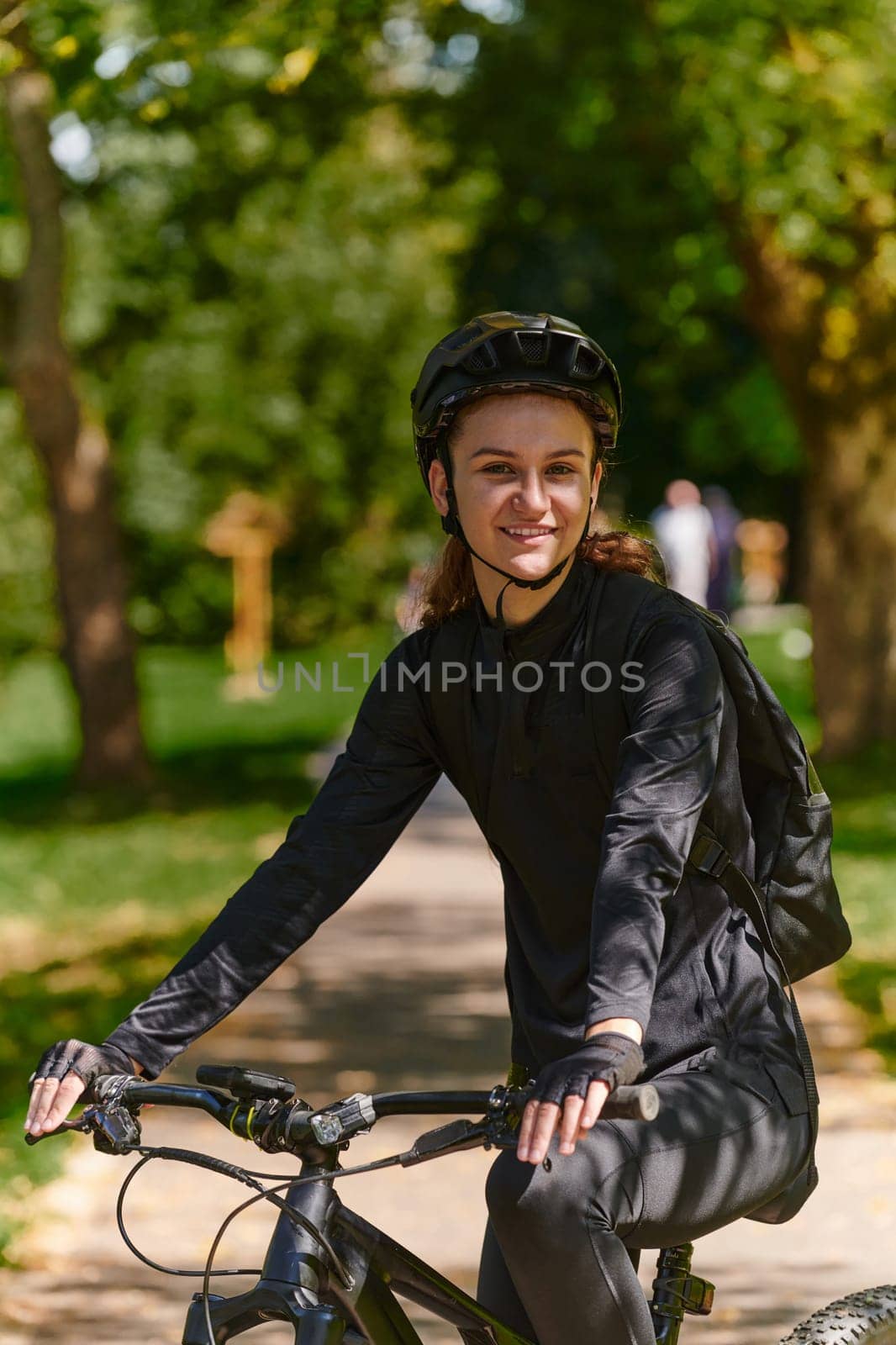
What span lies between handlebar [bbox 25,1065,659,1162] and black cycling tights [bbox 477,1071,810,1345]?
0.12 metres

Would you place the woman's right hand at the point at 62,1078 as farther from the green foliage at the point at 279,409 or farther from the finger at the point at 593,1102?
the green foliage at the point at 279,409

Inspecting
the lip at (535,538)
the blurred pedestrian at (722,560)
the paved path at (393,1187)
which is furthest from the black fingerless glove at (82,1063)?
the blurred pedestrian at (722,560)

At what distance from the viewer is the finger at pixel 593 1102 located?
2.16 m

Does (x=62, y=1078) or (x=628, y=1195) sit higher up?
(x=62, y=1078)

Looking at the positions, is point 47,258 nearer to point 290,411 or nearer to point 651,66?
point 651,66

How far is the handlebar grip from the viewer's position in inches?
85.4

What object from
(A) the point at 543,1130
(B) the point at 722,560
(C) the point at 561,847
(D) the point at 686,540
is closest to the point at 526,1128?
(A) the point at 543,1130

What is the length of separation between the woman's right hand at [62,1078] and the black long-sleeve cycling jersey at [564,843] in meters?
0.08

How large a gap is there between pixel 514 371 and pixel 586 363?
0.35 feet

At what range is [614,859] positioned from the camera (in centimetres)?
245

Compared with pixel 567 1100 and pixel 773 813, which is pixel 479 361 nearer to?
pixel 773 813

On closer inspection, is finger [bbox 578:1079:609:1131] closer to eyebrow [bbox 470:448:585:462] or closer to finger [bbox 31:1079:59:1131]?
finger [bbox 31:1079:59:1131]

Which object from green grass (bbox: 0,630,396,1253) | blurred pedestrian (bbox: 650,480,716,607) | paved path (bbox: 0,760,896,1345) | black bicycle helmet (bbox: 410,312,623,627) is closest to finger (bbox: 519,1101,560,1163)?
black bicycle helmet (bbox: 410,312,623,627)

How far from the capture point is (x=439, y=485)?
2924 mm
